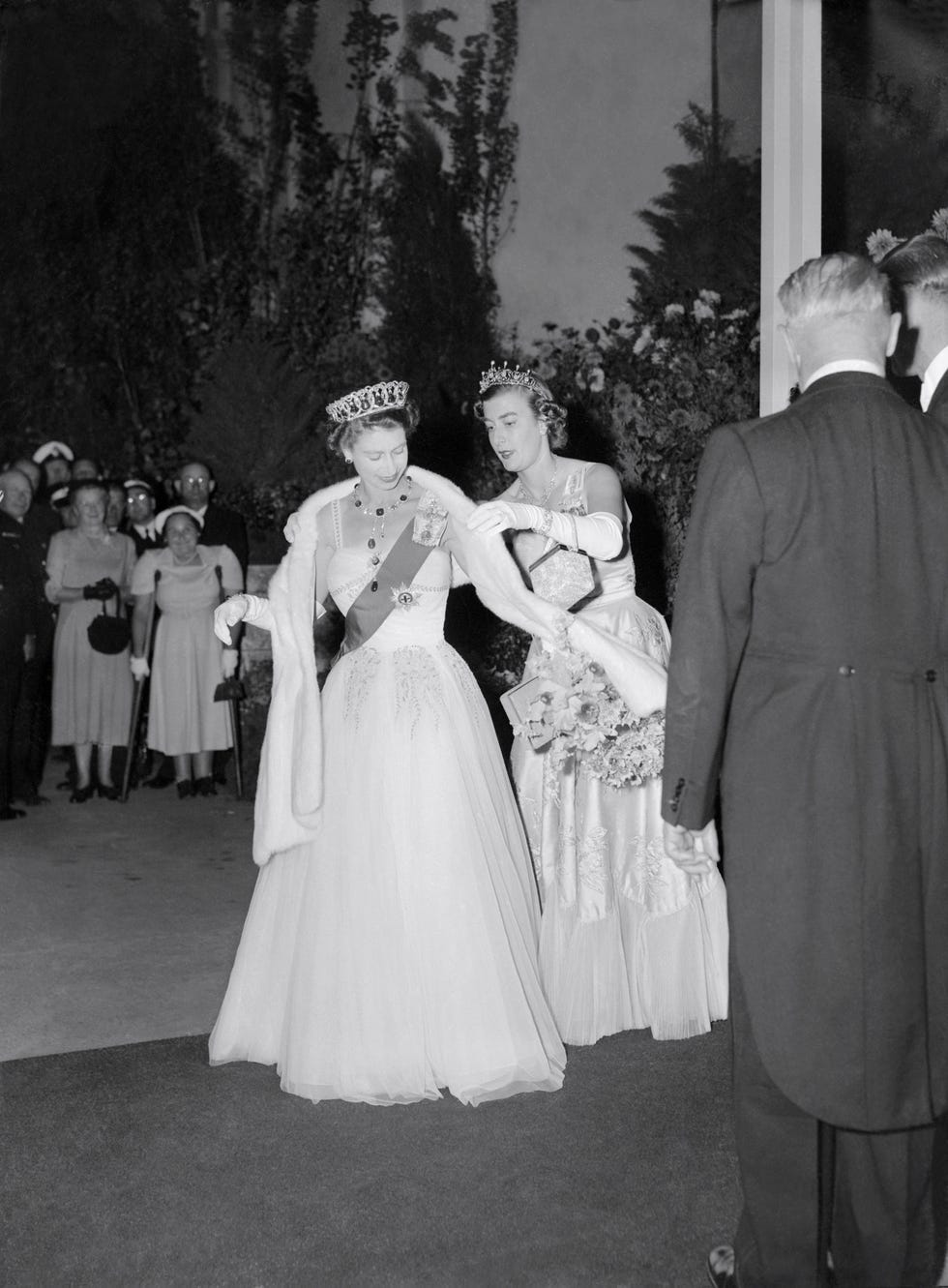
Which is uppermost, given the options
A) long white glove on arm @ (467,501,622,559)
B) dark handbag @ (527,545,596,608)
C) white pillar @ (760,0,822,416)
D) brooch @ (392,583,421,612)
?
white pillar @ (760,0,822,416)

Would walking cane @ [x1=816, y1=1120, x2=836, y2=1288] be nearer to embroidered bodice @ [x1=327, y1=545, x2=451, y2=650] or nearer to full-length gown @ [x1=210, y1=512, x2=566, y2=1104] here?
full-length gown @ [x1=210, y1=512, x2=566, y2=1104]

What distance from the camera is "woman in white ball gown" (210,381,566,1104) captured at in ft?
11.7

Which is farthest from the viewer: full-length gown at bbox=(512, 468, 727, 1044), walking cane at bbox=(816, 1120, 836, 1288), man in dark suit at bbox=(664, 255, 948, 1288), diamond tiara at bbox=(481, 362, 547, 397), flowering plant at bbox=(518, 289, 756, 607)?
flowering plant at bbox=(518, 289, 756, 607)

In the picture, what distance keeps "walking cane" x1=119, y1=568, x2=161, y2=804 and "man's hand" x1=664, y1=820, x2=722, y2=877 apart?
5.89m

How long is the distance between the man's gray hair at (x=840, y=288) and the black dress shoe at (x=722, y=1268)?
68.2 inches

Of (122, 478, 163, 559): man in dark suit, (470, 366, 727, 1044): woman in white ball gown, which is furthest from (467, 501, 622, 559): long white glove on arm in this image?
(122, 478, 163, 559): man in dark suit

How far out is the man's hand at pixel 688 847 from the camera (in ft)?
7.88

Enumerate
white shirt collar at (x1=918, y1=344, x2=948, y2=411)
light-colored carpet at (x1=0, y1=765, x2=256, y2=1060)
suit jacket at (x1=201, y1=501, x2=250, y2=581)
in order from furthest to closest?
suit jacket at (x1=201, y1=501, x2=250, y2=581), light-colored carpet at (x1=0, y1=765, x2=256, y2=1060), white shirt collar at (x1=918, y1=344, x2=948, y2=411)

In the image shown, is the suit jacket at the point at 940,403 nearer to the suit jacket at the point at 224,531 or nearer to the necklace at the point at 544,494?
the necklace at the point at 544,494

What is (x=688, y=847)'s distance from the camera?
7.97 feet

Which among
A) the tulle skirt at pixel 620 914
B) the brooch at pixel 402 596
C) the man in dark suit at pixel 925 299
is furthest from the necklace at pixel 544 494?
the man in dark suit at pixel 925 299

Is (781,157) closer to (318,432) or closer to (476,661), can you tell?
(476,661)

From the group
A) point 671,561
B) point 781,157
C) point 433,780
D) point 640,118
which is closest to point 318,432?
point 640,118

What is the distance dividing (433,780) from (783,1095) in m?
1.55
